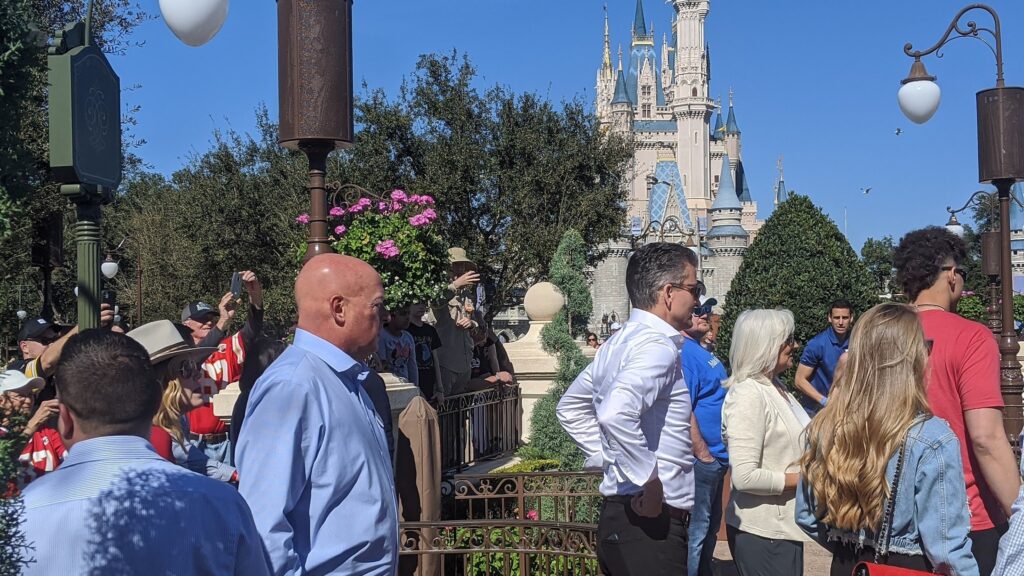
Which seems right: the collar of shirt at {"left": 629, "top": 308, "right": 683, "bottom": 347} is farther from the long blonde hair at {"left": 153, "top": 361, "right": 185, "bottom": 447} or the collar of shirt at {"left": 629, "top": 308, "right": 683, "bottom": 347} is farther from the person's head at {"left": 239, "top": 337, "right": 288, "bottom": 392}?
the long blonde hair at {"left": 153, "top": 361, "right": 185, "bottom": 447}

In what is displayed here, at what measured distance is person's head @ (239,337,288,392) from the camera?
5.02 meters

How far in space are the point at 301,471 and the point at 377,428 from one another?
0.36 m

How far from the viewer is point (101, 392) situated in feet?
7.07

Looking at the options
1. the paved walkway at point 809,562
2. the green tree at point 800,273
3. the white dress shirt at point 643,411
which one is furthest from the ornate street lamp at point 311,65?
the green tree at point 800,273

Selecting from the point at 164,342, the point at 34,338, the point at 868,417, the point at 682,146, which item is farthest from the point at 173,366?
the point at 682,146

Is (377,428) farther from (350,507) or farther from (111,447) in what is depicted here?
(111,447)

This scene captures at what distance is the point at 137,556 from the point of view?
6.55 feet

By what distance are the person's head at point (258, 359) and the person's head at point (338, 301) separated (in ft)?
6.89

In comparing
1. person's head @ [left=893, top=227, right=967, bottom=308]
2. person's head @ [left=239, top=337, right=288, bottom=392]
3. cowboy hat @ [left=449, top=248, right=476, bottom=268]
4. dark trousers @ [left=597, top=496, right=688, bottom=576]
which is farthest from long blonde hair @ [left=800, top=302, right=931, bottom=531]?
cowboy hat @ [left=449, top=248, right=476, bottom=268]

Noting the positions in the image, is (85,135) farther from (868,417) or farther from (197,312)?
(868,417)

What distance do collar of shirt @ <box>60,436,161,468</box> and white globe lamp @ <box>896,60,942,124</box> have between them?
439 inches

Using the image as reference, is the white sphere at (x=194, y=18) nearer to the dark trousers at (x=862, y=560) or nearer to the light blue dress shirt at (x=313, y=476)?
the light blue dress shirt at (x=313, y=476)

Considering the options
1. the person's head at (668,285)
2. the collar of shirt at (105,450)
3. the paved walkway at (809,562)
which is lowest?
the paved walkway at (809,562)

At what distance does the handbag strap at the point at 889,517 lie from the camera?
123 inches
